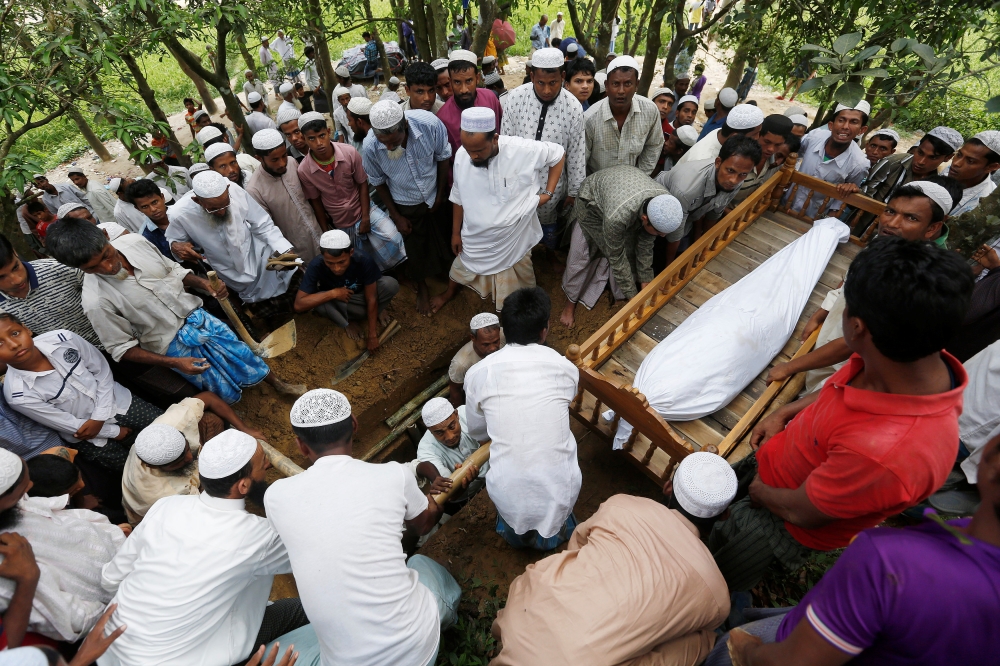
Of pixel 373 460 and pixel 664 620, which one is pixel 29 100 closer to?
pixel 373 460

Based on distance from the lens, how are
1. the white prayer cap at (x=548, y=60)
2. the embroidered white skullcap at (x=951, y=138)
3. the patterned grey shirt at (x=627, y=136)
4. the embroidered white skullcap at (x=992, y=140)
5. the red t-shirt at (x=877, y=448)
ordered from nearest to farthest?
the red t-shirt at (x=877, y=448) < the embroidered white skullcap at (x=992, y=140) < the white prayer cap at (x=548, y=60) < the embroidered white skullcap at (x=951, y=138) < the patterned grey shirt at (x=627, y=136)

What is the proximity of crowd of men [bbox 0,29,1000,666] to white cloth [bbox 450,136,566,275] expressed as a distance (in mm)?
23

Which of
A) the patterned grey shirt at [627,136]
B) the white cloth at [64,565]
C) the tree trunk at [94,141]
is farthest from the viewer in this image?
the tree trunk at [94,141]

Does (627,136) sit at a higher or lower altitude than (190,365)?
higher

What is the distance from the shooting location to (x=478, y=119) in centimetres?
343

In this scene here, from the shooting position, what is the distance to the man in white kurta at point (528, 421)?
244cm

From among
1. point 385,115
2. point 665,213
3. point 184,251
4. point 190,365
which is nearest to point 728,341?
point 665,213

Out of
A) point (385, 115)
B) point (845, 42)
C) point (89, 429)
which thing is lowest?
point (89, 429)

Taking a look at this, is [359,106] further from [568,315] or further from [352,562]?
[352,562]

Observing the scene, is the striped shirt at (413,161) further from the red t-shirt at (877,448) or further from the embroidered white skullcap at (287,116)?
the red t-shirt at (877,448)

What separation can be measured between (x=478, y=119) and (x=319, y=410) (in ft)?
7.64

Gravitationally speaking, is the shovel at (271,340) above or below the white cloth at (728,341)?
below

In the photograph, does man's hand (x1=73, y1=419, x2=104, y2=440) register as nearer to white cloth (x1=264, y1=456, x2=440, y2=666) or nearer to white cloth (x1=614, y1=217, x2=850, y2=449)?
white cloth (x1=264, y1=456, x2=440, y2=666)

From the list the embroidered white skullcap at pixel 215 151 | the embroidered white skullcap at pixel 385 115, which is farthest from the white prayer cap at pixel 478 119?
the embroidered white skullcap at pixel 215 151
